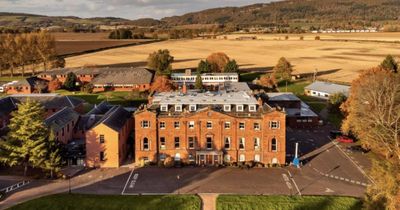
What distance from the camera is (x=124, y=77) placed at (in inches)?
4299

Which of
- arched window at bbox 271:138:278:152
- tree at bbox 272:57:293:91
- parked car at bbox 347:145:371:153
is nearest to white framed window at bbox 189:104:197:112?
arched window at bbox 271:138:278:152

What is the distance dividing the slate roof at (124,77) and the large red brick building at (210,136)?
54.2 metres

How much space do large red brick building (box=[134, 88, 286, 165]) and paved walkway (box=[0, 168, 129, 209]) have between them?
16.2ft

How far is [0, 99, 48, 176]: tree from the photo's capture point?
155 feet

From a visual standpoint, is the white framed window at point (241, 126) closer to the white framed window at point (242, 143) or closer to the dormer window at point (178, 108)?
the white framed window at point (242, 143)

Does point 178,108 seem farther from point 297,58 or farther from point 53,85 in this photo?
point 297,58

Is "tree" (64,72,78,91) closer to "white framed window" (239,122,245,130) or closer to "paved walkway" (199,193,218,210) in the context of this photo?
"white framed window" (239,122,245,130)

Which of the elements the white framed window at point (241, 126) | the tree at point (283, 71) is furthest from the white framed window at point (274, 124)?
the tree at point (283, 71)

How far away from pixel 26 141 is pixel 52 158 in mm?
3788

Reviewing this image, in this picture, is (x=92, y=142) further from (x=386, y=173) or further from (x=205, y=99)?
(x=386, y=173)

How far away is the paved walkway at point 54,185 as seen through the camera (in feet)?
139

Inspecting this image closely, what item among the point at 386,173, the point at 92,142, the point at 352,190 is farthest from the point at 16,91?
the point at 386,173

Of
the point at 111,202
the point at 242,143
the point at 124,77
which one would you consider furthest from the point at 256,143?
the point at 124,77

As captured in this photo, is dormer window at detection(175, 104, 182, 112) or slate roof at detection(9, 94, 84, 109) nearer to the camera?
dormer window at detection(175, 104, 182, 112)
